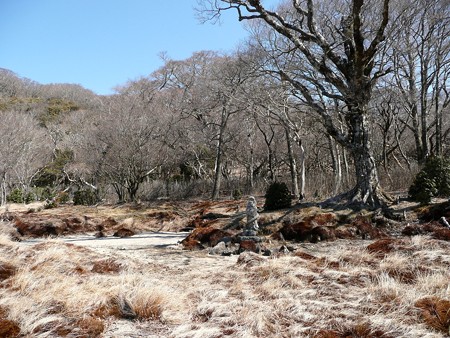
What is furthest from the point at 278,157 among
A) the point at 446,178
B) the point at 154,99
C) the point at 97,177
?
the point at 446,178

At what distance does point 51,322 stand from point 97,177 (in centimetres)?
2232

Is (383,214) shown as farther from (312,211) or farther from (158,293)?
(158,293)

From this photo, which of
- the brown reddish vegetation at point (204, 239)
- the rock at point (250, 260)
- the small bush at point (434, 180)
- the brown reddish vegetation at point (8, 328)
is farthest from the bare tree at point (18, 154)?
the brown reddish vegetation at point (8, 328)

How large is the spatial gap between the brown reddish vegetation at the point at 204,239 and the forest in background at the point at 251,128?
15.3 ft

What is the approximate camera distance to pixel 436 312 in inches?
98.8

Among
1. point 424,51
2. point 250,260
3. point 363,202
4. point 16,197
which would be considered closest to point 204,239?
point 250,260

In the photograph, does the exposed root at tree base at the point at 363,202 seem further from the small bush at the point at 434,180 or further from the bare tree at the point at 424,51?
the bare tree at the point at 424,51

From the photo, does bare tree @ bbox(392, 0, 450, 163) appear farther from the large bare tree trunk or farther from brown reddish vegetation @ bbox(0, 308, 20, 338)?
brown reddish vegetation @ bbox(0, 308, 20, 338)

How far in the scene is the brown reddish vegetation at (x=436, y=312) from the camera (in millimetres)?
2381

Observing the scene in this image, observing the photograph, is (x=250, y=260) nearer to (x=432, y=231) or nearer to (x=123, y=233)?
(x=432, y=231)

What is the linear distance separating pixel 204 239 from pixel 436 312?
5030 mm

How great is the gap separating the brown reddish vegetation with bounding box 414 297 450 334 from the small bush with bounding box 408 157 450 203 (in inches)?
278

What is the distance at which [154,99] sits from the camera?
30.3m

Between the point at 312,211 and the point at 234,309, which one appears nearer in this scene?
the point at 234,309
